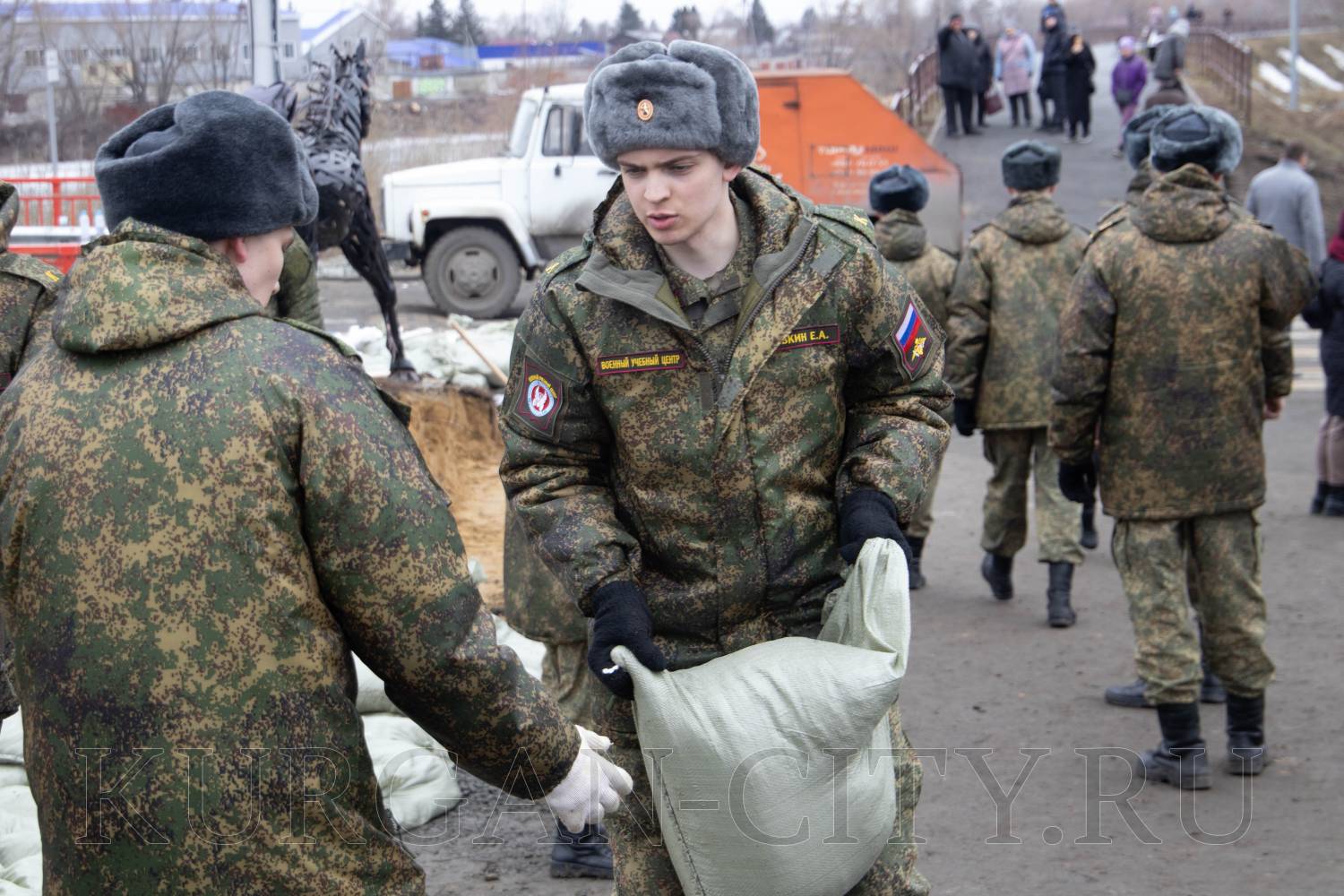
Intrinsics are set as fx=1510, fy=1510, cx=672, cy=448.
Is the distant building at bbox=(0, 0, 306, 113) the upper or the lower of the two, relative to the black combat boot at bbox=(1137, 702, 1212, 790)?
upper

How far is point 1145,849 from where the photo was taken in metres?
4.38

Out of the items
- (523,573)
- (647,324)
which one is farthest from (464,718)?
(523,573)

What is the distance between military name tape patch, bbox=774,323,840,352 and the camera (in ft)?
9.20

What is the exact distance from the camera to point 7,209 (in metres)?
3.69

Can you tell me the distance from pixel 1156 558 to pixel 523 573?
6.55 ft

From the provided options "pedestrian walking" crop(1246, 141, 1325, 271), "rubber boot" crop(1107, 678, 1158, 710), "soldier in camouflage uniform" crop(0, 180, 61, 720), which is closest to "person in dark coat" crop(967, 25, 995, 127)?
"pedestrian walking" crop(1246, 141, 1325, 271)

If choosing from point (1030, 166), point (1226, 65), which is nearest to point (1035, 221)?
point (1030, 166)

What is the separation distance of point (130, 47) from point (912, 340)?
30.3 ft

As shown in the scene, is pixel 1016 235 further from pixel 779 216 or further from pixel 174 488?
pixel 174 488

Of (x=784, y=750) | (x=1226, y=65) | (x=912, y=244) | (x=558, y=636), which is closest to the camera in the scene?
(x=784, y=750)

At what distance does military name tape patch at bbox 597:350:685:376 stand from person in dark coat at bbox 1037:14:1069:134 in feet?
66.5

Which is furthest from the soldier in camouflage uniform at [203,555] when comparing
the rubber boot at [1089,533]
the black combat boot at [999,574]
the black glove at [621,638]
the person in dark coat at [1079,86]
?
the person in dark coat at [1079,86]

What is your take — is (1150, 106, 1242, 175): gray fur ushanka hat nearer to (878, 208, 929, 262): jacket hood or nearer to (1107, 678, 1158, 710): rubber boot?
(1107, 678, 1158, 710): rubber boot

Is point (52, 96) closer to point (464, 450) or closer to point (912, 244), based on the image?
point (464, 450)
